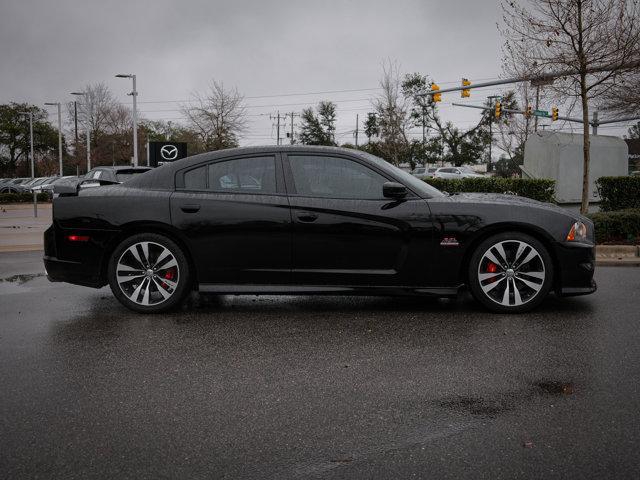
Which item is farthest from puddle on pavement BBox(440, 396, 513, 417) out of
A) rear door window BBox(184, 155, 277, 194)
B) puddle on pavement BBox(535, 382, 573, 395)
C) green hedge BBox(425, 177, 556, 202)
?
green hedge BBox(425, 177, 556, 202)

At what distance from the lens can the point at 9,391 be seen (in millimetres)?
3678

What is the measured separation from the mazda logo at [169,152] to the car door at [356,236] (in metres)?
10.7

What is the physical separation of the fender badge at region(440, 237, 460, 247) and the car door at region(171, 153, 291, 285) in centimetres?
136

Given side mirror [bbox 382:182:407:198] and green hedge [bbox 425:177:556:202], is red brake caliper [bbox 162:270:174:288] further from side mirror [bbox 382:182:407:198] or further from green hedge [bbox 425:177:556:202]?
green hedge [bbox 425:177:556:202]

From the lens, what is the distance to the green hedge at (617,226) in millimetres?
10000

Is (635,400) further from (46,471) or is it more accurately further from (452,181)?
(452,181)

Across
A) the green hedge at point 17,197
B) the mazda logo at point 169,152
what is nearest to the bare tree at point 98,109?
the green hedge at point 17,197

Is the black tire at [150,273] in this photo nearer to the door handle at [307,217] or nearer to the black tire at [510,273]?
the door handle at [307,217]

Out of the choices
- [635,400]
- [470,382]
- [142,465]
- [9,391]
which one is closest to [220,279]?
[9,391]

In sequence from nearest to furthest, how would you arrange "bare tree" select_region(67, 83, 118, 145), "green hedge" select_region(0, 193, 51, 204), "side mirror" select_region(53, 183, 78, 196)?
"side mirror" select_region(53, 183, 78, 196), "green hedge" select_region(0, 193, 51, 204), "bare tree" select_region(67, 83, 118, 145)

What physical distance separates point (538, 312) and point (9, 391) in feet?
14.1

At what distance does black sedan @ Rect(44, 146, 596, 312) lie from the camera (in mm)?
5484

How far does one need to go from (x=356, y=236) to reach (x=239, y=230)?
1043mm

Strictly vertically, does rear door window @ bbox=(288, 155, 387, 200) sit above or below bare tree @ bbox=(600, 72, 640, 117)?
below
